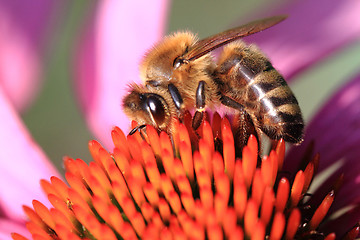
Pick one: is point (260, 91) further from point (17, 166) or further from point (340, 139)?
point (17, 166)

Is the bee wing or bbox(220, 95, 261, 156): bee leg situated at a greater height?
the bee wing

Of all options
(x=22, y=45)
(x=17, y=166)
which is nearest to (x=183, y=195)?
(x=17, y=166)

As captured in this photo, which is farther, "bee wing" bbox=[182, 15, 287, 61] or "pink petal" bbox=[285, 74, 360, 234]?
"pink petal" bbox=[285, 74, 360, 234]

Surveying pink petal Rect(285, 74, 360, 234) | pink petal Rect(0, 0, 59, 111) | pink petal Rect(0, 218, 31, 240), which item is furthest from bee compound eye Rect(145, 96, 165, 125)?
pink petal Rect(0, 0, 59, 111)

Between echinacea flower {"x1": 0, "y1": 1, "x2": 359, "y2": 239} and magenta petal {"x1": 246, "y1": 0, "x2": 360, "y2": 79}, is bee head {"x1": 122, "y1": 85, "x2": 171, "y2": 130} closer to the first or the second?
echinacea flower {"x1": 0, "y1": 1, "x2": 359, "y2": 239}

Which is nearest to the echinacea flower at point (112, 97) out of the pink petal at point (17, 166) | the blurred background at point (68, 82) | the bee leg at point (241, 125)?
the pink petal at point (17, 166)

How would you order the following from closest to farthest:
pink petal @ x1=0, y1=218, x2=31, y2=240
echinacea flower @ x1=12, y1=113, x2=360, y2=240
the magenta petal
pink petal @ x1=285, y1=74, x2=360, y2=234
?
echinacea flower @ x1=12, y1=113, x2=360, y2=240 < pink petal @ x1=285, y1=74, x2=360, y2=234 < pink petal @ x1=0, y1=218, x2=31, y2=240 < the magenta petal

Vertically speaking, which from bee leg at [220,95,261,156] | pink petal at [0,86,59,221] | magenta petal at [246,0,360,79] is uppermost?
magenta petal at [246,0,360,79]
